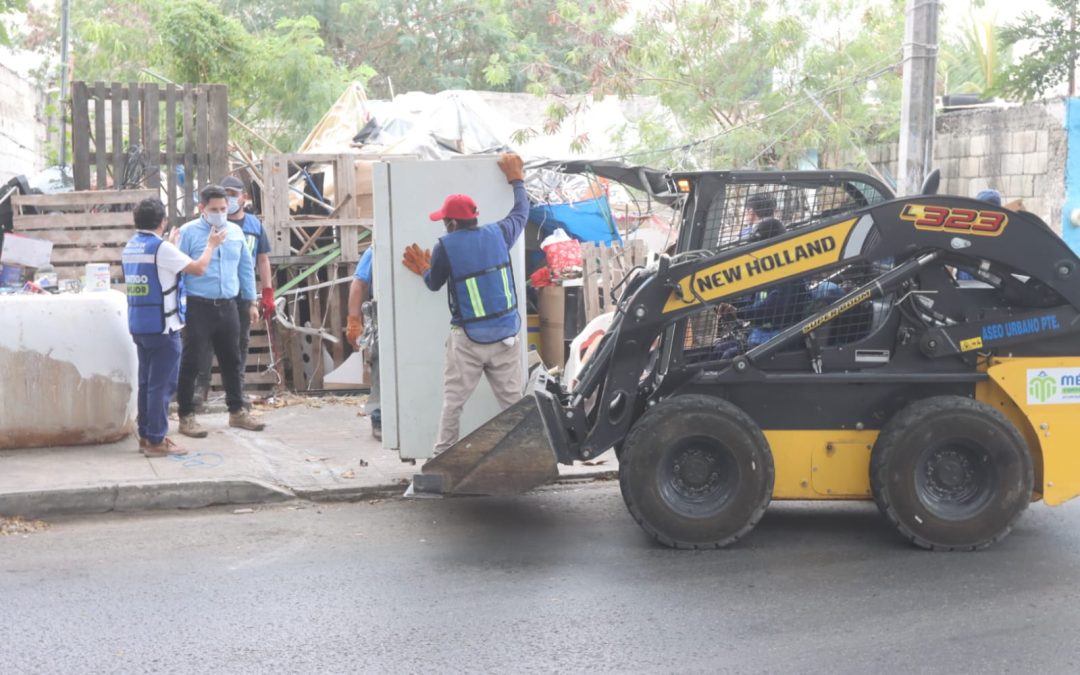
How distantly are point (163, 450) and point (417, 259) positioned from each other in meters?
2.32

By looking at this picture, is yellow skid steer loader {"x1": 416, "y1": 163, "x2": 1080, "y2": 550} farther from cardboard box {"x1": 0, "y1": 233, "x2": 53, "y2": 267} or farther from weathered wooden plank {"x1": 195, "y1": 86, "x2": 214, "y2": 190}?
weathered wooden plank {"x1": 195, "y1": 86, "x2": 214, "y2": 190}

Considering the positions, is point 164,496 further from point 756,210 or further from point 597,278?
point 597,278

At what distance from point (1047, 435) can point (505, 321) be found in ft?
10.2

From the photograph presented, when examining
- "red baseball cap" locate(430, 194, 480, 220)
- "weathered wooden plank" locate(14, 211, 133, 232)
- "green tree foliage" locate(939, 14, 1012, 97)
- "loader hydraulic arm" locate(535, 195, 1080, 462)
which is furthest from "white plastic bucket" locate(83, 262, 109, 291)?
"green tree foliage" locate(939, 14, 1012, 97)

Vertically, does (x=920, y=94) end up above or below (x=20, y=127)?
below

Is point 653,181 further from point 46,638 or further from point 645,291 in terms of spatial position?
point 46,638

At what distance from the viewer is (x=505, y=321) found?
7078mm

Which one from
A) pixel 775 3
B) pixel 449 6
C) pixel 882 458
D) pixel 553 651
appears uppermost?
pixel 449 6

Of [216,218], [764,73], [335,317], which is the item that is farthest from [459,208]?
[764,73]

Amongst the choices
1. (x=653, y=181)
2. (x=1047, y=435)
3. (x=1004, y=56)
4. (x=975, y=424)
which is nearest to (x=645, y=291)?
(x=653, y=181)

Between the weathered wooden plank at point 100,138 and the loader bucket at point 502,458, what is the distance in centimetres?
621

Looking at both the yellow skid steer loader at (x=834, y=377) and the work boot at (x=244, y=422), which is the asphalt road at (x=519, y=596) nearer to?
the yellow skid steer loader at (x=834, y=377)

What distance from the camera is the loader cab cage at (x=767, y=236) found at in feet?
20.7

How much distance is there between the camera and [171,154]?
438 inches
